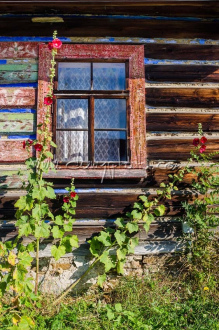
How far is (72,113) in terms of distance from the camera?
15.2 ft

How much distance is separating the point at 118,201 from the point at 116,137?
0.78m

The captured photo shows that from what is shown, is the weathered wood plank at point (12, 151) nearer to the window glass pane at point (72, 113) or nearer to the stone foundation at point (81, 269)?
the window glass pane at point (72, 113)

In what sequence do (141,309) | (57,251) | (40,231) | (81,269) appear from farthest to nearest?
(81,269) → (57,251) → (141,309) → (40,231)

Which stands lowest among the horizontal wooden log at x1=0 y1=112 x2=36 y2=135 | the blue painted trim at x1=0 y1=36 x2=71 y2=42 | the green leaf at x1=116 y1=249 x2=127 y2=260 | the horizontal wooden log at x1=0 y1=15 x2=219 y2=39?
the green leaf at x1=116 y1=249 x2=127 y2=260

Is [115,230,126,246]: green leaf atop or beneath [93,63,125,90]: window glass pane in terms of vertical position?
beneath

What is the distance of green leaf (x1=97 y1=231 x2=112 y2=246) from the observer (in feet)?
13.5

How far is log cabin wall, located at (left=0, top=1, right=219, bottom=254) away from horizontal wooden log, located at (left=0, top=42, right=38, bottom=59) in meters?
0.01

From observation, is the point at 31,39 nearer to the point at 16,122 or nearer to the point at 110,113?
the point at 16,122

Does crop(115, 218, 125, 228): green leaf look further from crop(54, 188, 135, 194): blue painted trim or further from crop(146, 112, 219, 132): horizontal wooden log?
crop(146, 112, 219, 132): horizontal wooden log

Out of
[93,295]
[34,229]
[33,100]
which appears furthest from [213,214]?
[33,100]

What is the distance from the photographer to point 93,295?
13.9 feet

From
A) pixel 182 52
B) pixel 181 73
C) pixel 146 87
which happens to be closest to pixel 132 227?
pixel 146 87

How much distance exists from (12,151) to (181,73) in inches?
87.4

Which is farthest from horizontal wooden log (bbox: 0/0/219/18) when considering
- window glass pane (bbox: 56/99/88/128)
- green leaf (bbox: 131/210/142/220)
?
green leaf (bbox: 131/210/142/220)
